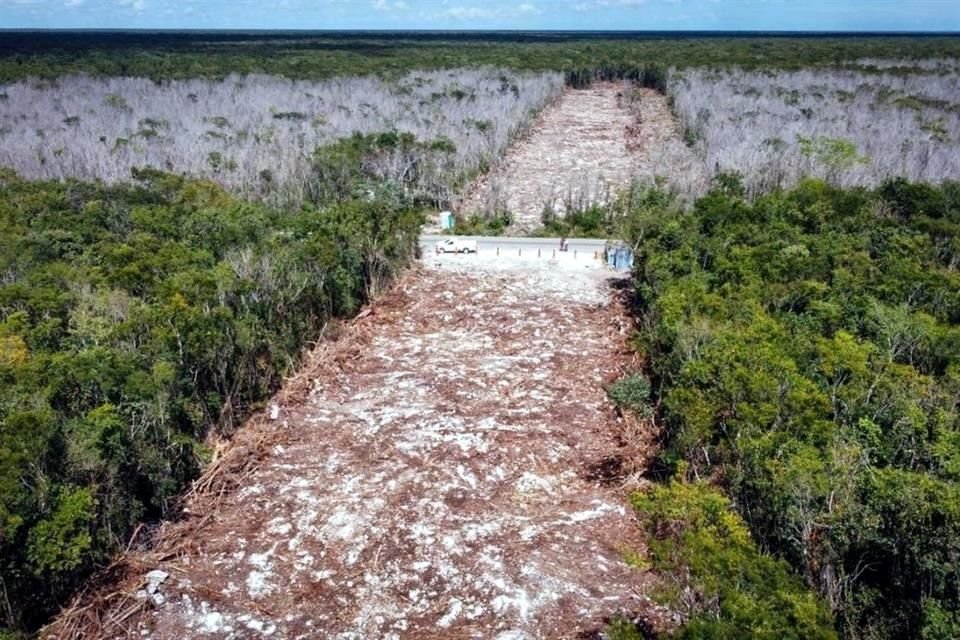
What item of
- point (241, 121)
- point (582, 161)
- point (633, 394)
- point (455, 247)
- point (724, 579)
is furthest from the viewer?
point (241, 121)

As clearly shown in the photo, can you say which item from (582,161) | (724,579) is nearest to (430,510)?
(724,579)

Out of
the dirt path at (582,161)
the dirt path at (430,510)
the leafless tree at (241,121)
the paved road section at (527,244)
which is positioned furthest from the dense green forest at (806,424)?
the leafless tree at (241,121)

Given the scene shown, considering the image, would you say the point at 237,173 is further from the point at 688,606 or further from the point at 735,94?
the point at 735,94

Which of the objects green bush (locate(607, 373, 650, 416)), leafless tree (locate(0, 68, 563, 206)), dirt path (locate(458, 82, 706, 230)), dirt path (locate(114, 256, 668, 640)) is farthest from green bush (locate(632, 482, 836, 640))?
leafless tree (locate(0, 68, 563, 206))

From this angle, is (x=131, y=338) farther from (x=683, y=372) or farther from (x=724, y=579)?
(x=724, y=579)

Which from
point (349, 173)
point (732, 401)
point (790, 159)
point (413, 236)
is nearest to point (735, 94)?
point (790, 159)

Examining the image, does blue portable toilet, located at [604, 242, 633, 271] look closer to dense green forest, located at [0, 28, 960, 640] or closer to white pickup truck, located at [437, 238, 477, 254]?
dense green forest, located at [0, 28, 960, 640]

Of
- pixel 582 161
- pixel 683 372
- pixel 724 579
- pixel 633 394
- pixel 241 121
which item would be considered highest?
pixel 241 121
